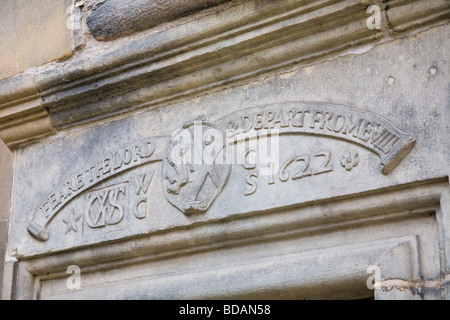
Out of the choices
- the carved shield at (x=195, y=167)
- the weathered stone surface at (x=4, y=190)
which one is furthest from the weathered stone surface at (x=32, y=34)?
the carved shield at (x=195, y=167)

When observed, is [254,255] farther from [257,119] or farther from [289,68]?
[289,68]

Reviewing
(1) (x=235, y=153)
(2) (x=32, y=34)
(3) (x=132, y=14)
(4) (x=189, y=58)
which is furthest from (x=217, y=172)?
(2) (x=32, y=34)

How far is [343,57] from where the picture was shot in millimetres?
2252

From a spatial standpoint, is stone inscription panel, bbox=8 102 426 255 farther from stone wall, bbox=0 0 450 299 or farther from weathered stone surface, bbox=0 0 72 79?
weathered stone surface, bbox=0 0 72 79

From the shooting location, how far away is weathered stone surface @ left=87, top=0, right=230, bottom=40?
8.06ft

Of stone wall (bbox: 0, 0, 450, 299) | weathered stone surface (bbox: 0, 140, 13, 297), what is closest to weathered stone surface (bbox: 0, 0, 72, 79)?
stone wall (bbox: 0, 0, 450, 299)

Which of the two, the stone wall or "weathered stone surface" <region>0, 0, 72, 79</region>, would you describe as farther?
"weathered stone surface" <region>0, 0, 72, 79</region>

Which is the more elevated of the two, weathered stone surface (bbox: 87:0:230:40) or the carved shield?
weathered stone surface (bbox: 87:0:230:40)

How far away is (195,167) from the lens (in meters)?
2.36

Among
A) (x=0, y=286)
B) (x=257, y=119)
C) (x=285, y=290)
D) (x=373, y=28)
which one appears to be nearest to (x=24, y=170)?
(x=0, y=286)

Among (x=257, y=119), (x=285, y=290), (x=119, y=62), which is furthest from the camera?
(x=119, y=62)

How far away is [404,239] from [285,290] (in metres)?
0.34

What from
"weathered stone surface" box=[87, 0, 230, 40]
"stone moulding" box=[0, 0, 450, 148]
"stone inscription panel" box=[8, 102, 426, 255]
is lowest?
"stone inscription panel" box=[8, 102, 426, 255]
